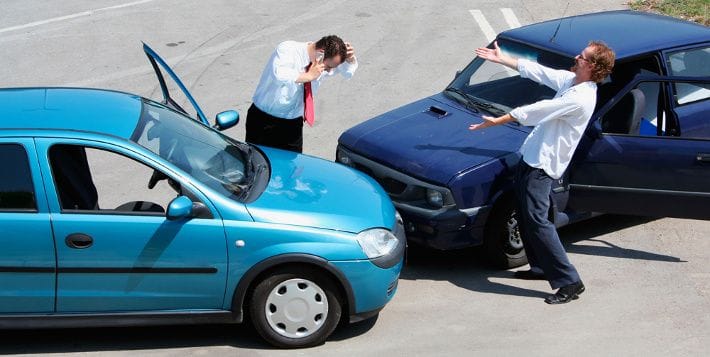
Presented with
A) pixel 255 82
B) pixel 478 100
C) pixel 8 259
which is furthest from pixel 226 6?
pixel 8 259

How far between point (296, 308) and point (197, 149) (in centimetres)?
135

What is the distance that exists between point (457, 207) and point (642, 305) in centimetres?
151

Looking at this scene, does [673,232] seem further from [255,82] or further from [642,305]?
[255,82]

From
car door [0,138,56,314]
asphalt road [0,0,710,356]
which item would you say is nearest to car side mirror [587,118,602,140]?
asphalt road [0,0,710,356]

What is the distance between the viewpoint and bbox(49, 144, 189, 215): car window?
635cm

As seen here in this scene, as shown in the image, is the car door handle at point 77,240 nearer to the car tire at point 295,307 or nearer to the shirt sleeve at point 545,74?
the car tire at point 295,307

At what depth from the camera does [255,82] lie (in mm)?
12734

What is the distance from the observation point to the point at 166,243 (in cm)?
628

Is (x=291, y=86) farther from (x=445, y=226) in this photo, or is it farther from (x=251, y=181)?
(x=445, y=226)

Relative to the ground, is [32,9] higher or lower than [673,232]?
higher

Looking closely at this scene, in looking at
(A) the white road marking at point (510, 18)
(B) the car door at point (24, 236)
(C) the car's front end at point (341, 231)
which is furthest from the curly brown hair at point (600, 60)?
(A) the white road marking at point (510, 18)

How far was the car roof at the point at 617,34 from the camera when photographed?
27.5 feet

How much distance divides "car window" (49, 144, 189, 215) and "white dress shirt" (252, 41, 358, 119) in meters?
1.23

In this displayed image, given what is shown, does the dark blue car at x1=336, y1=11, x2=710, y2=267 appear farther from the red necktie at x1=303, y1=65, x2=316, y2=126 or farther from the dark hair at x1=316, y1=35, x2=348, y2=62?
the dark hair at x1=316, y1=35, x2=348, y2=62
